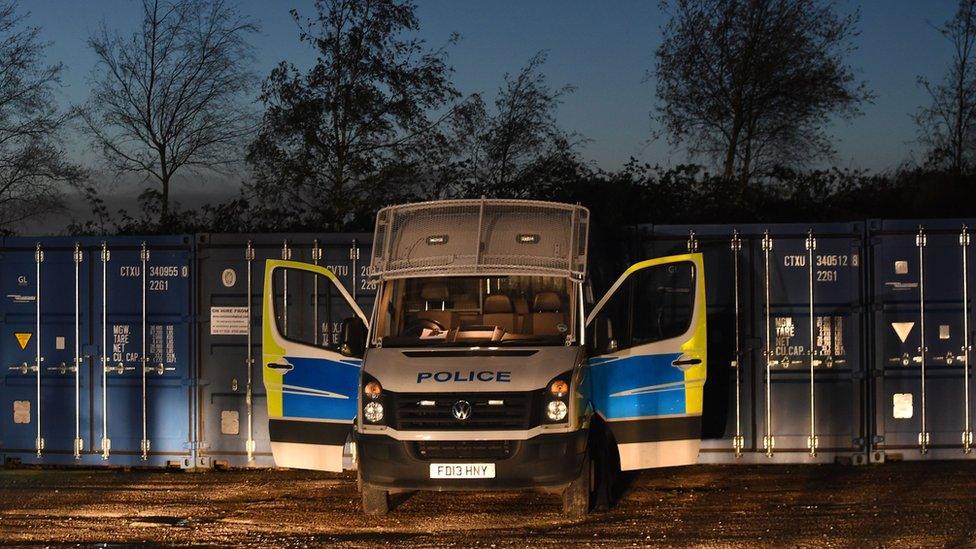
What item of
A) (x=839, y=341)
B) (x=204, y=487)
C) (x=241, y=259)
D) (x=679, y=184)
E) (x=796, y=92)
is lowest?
(x=204, y=487)

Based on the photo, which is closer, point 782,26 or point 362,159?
point 362,159

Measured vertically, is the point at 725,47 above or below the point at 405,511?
above

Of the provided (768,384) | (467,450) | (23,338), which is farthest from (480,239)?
(23,338)

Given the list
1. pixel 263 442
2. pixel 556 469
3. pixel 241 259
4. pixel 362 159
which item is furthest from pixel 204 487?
pixel 362 159

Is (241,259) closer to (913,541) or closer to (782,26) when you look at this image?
(913,541)

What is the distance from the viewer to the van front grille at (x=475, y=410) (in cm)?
1030

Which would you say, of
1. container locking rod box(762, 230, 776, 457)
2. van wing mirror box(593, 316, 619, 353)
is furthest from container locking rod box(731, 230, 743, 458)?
van wing mirror box(593, 316, 619, 353)

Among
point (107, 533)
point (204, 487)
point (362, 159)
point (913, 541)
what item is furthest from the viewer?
point (362, 159)

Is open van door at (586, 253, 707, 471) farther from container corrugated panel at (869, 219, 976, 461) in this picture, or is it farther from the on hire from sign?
Answer: container corrugated panel at (869, 219, 976, 461)

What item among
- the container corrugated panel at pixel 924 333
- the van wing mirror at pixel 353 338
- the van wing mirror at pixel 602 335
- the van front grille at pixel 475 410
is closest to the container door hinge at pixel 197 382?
the van wing mirror at pixel 353 338

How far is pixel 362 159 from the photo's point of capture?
70.5ft

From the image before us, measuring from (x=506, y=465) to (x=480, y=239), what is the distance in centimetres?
206

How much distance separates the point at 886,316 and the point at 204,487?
7.46m

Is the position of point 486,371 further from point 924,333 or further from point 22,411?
point 22,411
